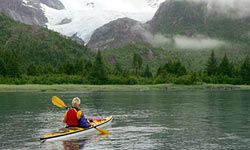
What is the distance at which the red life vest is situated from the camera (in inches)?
1411

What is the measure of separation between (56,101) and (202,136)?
490 inches

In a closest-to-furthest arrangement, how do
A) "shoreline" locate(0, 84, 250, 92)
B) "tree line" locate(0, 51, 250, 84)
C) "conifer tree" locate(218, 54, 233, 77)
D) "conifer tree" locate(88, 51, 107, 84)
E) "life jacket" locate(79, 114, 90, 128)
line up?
"life jacket" locate(79, 114, 90, 128) < "shoreline" locate(0, 84, 250, 92) < "tree line" locate(0, 51, 250, 84) < "conifer tree" locate(88, 51, 107, 84) < "conifer tree" locate(218, 54, 233, 77)

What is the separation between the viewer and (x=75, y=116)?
36031 millimetres

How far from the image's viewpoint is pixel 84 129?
121 ft

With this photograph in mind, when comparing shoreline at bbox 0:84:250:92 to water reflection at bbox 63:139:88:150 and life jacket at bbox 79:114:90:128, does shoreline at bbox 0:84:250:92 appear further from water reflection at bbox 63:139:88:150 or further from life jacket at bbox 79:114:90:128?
water reflection at bbox 63:139:88:150

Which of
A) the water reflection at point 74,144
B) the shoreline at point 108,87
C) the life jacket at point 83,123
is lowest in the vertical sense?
the water reflection at point 74,144

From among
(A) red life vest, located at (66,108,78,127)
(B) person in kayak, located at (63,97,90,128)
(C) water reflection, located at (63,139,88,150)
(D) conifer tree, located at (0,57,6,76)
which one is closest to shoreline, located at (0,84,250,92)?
(D) conifer tree, located at (0,57,6,76)

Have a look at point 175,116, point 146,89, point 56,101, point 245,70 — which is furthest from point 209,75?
point 56,101

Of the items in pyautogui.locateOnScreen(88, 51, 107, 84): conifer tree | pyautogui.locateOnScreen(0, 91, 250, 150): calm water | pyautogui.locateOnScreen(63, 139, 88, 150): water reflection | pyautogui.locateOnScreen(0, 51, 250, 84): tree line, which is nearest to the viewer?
pyautogui.locateOnScreen(63, 139, 88, 150): water reflection

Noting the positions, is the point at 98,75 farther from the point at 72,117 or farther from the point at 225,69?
the point at 72,117

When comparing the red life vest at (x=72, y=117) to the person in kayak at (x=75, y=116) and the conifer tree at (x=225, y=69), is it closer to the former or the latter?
the person in kayak at (x=75, y=116)

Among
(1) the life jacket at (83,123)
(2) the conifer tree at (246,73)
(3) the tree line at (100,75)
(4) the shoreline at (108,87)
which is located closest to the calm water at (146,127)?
(1) the life jacket at (83,123)

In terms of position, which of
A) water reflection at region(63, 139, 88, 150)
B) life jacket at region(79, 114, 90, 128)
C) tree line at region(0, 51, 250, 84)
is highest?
tree line at region(0, 51, 250, 84)

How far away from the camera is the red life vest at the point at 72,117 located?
118 feet
